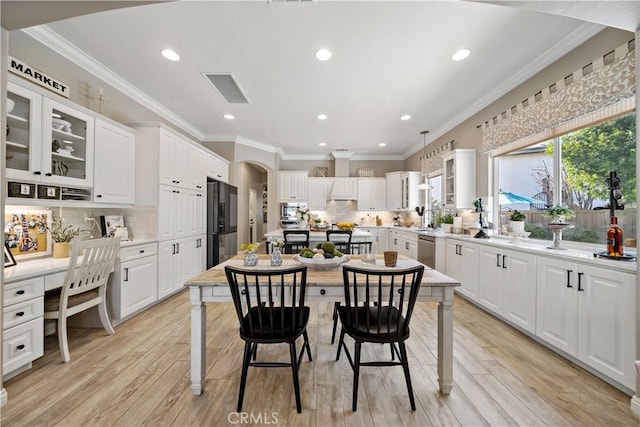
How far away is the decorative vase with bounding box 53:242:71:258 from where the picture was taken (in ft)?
8.61

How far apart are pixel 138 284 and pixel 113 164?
1.44 meters

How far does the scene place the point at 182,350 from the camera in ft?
8.01

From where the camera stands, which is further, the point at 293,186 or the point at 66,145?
the point at 293,186

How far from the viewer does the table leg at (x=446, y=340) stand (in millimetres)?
1801

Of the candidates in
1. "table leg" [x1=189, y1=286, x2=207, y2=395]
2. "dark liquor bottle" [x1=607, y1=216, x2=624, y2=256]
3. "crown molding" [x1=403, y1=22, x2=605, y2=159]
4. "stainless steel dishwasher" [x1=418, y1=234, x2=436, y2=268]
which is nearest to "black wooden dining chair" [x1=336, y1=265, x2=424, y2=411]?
"table leg" [x1=189, y1=286, x2=207, y2=395]

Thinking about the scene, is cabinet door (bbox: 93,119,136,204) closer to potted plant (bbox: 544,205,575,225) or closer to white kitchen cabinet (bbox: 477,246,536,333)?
white kitchen cabinet (bbox: 477,246,536,333)

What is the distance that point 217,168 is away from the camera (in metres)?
5.34

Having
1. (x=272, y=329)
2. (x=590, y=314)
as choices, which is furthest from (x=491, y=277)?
(x=272, y=329)

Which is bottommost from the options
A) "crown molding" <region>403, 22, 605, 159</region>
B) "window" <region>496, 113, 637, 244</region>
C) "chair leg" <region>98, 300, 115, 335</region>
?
"chair leg" <region>98, 300, 115, 335</region>

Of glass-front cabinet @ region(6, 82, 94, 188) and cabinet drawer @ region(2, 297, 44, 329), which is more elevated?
glass-front cabinet @ region(6, 82, 94, 188)

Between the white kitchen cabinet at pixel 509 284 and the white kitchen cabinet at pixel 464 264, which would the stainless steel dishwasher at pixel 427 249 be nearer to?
the white kitchen cabinet at pixel 464 264

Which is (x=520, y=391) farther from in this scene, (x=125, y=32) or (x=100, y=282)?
(x=125, y=32)

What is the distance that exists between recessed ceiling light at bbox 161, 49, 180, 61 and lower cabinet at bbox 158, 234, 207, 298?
7.33 feet

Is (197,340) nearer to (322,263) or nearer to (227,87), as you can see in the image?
(322,263)
